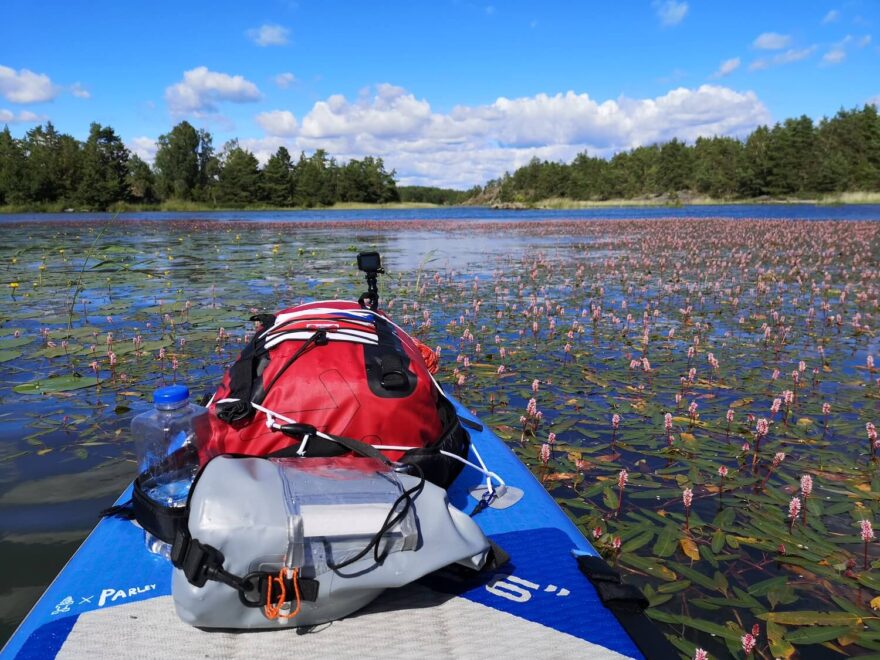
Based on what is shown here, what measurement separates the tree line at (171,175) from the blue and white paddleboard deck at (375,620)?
299ft

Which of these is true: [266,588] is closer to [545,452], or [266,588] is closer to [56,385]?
[545,452]

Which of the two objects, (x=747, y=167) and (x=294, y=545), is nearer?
(x=294, y=545)

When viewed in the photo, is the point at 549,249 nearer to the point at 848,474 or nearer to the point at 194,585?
the point at 848,474

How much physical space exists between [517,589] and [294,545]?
0.89 m

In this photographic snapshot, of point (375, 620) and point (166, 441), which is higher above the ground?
point (166, 441)

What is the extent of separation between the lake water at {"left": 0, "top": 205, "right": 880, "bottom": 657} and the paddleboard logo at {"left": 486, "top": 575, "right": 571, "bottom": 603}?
88 centimetres

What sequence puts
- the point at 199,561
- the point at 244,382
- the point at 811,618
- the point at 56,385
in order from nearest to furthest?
1. the point at 199,561
2. the point at 811,618
3. the point at 244,382
4. the point at 56,385

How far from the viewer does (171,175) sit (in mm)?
101875

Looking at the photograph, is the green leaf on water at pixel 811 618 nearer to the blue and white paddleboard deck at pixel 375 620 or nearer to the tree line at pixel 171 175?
the blue and white paddleboard deck at pixel 375 620

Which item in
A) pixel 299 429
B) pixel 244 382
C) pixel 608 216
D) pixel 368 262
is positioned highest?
pixel 608 216

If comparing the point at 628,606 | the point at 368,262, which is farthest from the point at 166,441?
the point at 628,606

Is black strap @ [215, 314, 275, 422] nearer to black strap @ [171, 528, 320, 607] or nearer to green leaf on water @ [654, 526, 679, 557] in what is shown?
black strap @ [171, 528, 320, 607]

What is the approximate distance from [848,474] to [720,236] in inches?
899

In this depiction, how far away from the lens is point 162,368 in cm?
638
